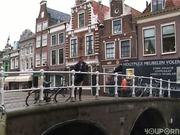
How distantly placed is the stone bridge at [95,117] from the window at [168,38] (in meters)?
6.85

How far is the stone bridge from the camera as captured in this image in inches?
323

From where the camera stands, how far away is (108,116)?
11789 millimetres

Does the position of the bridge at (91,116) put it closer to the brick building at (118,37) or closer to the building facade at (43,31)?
the brick building at (118,37)

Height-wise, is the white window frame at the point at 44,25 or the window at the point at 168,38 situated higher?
the white window frame at the point at 44,25

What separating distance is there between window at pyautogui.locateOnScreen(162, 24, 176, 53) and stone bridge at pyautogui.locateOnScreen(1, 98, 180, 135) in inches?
270

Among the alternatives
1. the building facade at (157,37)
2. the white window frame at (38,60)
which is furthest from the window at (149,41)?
the white window frame at (38,60)

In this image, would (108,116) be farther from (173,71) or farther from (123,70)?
(123,70)

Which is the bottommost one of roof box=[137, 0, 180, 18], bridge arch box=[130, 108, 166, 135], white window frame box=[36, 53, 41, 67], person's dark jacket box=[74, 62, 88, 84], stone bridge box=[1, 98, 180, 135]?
bridge arch box=[130, 108, 166, 135]

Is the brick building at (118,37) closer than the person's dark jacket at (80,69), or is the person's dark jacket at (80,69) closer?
the person's dark jacket at (80,69)

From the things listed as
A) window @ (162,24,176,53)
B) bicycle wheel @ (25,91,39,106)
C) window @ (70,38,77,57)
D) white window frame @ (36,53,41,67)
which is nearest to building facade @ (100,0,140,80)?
window @ (162,24,176,53)

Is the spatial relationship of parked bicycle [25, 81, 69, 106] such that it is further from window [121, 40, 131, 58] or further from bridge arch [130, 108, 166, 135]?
window [121, 40, 131, 58]

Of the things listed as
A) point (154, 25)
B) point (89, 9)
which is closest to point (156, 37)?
point (154, 25)

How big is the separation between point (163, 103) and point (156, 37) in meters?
9.66

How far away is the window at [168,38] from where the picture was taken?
24.8 metres
